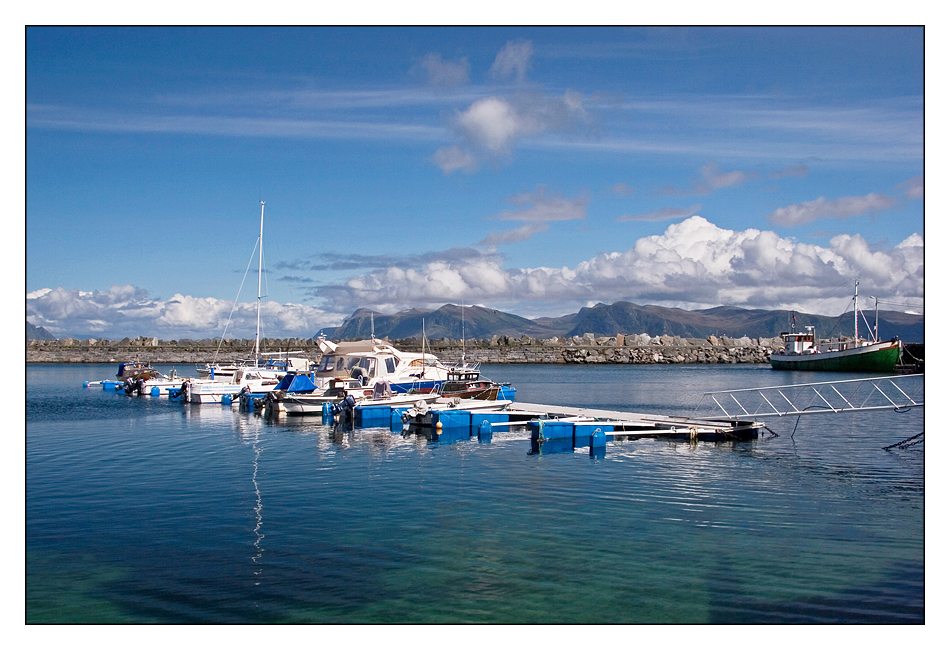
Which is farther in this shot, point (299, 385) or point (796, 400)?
point (796, 400)

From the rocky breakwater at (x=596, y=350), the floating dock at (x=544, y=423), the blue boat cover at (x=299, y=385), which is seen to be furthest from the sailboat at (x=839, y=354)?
the blue boat cover at (x=299, y=385)

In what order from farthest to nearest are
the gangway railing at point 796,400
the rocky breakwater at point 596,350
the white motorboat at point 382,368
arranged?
the rocky breakwater at point 596,350 → the gangway railing at point 796,400 → the white motorboat at point 382,368

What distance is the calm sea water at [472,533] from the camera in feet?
35.2

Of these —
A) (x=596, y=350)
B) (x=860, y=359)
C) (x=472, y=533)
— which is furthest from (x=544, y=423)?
(x=596, y=350)

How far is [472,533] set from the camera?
14.4 metres

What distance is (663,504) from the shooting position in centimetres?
1689

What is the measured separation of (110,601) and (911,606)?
1134 cm

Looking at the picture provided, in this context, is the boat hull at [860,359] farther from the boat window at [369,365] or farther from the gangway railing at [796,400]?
the boat window at [369,365]

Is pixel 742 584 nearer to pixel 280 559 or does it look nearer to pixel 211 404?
pixel 280 559

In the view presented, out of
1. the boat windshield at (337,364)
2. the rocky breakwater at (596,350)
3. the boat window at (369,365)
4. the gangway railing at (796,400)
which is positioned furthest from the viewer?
the rocky breakwater at (596,350)

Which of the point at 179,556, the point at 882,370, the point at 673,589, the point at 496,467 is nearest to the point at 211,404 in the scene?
the point at 496,467

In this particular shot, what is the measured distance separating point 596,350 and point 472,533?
351 feet

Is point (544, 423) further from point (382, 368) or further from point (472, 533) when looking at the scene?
point (382, 368)

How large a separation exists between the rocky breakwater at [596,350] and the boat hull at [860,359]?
22228 millimetres
